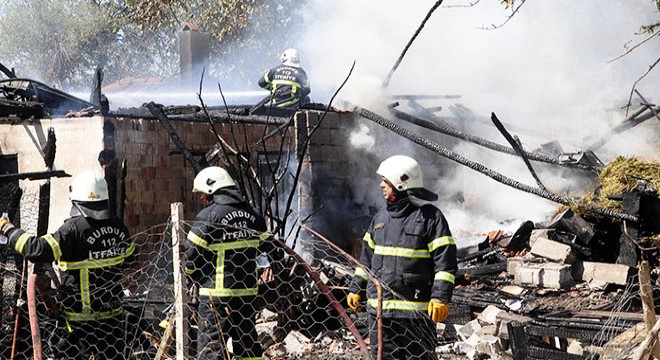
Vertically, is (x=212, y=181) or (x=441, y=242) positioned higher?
(x=212, y=181)

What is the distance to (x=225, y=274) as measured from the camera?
259 inches

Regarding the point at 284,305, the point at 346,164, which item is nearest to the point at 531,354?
the point at 284,305

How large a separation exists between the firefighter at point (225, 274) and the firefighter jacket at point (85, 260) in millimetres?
640

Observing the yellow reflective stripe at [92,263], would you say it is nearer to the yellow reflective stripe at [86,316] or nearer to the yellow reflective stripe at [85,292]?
the yellow reflective stripe at [85,292]

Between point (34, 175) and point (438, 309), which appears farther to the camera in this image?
point (34, 175)

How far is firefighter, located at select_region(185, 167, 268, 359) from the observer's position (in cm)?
648

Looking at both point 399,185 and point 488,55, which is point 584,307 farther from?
point 488,55

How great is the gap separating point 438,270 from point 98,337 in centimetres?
262

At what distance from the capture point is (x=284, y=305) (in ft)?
29.5

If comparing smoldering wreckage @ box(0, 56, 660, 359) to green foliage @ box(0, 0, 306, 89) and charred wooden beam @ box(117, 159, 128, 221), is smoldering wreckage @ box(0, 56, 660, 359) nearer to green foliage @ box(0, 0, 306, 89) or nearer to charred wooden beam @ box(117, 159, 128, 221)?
charred wooden beam @ box(117, 159, 128, 221)

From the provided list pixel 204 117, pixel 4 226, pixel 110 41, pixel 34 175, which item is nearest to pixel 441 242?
pixel 4 226

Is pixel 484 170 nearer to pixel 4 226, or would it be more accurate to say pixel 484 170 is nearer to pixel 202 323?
pixel 202 323

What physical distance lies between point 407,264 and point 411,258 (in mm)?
52

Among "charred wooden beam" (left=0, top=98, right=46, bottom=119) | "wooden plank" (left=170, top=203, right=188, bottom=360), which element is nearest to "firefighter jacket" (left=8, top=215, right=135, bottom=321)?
"wooden plank" (left=170, top=203, right=188, bottom=360)
